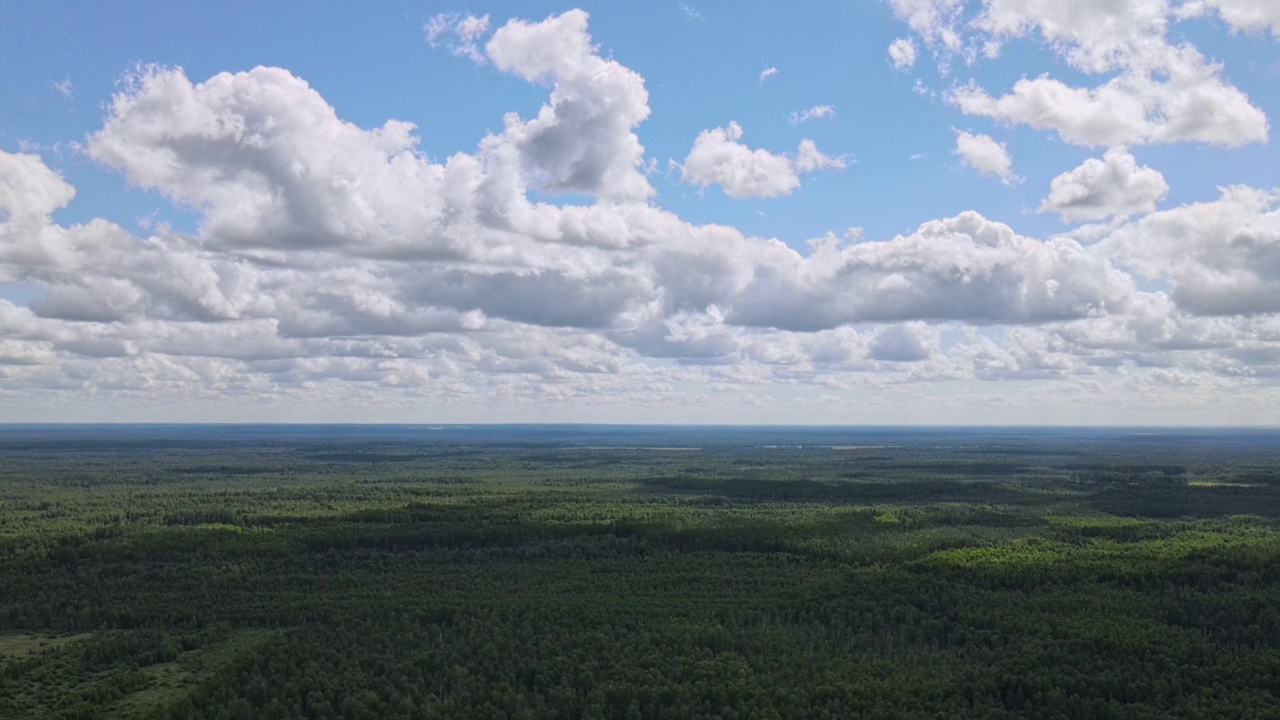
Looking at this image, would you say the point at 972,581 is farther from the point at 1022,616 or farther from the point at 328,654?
the point at 328,654

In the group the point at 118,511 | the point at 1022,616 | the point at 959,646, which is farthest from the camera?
the point at 118,511

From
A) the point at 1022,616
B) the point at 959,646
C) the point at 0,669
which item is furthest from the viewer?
the point at 1022,616

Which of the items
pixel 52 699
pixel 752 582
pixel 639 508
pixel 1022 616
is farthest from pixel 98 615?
pixel 639 508

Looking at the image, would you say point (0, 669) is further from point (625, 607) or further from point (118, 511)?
point (118, 511)

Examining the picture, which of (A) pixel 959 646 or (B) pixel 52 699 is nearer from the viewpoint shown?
(B) pixel 52 699

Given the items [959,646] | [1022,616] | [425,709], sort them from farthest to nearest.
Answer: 1. [1022,616]
2. [959,646]
3. [425,709]

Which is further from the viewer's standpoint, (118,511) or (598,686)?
(118,511)

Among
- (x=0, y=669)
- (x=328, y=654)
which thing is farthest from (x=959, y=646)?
(x=0, y=669)

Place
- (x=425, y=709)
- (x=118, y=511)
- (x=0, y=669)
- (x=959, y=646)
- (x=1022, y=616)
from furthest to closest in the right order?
(x=118, y=511) < (x=1022, y=616) < (x=959, y=646) < (x=0, y=669) < (x=425, y=709)
